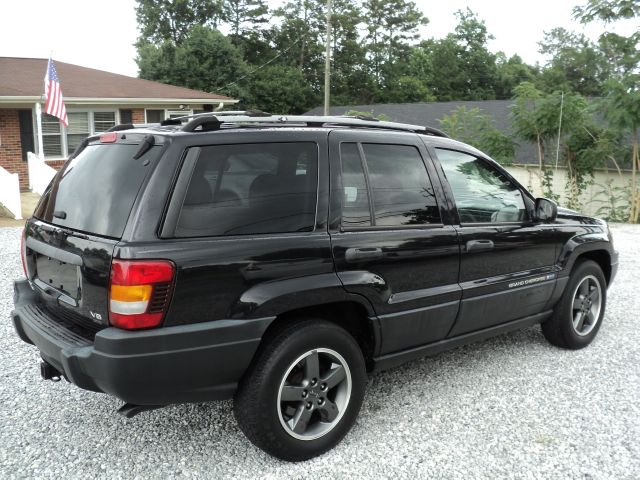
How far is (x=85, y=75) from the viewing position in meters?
20.0

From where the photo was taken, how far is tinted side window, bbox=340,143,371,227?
334 centimetres

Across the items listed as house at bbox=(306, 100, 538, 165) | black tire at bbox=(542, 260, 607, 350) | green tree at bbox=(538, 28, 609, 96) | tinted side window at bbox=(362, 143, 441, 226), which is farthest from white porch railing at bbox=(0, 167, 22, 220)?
green tree at bbox=(538, 28, 609, 96)

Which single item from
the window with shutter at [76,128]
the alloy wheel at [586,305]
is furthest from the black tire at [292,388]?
the window with shutter at [76,128]

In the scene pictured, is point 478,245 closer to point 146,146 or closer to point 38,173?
point 146,146

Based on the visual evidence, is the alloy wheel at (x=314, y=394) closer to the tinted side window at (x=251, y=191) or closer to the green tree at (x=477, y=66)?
the tinted side window at (x=251, y=191)

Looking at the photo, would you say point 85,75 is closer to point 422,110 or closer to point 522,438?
point 422,110

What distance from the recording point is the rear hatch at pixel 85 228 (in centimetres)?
279

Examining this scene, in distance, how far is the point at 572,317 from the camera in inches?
189

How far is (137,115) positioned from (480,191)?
662 inches

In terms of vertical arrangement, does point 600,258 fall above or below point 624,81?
below

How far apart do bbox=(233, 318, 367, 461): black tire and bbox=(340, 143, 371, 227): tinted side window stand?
63 centimetres

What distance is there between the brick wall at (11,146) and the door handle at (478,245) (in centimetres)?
1532

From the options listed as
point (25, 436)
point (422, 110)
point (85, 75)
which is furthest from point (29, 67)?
point (25, 436)

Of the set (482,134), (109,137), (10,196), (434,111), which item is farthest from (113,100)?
(109,137)
